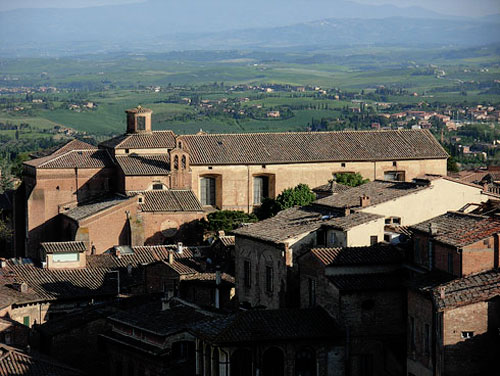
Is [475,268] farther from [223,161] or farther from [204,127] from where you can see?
[204,127]

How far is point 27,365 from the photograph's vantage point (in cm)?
3628

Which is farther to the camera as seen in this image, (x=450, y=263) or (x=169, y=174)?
(x=169, y=174)

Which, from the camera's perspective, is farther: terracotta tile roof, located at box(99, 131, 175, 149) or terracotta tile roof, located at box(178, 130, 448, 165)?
terracotta tile roof, located at box(178, 130, 448, 165)

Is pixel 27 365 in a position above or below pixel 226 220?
below

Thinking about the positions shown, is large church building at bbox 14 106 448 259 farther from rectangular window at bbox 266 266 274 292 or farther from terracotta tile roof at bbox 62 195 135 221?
rectangular window at bbox 266 266 274 292

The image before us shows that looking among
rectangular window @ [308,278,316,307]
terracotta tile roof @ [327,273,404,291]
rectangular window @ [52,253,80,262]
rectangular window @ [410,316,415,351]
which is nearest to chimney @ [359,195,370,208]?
rectangular window @ [308,278,316,307]

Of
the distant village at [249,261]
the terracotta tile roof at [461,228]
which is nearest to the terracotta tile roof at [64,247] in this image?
the distant village at [249,261]

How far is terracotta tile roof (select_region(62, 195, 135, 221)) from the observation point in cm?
5538

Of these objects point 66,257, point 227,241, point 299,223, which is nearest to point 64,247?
point 66,257

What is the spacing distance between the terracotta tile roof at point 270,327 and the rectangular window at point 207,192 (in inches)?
1143

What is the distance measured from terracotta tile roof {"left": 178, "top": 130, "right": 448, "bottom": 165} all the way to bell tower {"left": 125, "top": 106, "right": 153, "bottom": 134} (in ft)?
6.89

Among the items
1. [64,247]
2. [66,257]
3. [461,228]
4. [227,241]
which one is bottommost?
[66,257]

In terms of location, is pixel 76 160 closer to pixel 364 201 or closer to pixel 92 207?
pixel 92 207

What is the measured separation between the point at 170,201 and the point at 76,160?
5805 mm
